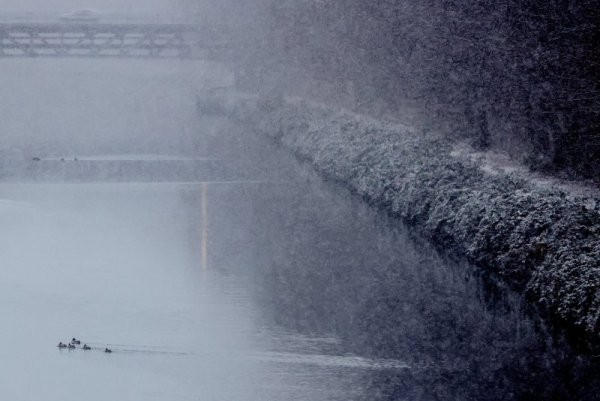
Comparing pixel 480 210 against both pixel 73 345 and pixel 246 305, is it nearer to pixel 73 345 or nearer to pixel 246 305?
pixel 246 305

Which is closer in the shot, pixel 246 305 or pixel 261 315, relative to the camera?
pixel 261 315

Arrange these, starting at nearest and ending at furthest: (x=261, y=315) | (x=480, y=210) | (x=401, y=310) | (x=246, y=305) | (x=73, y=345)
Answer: (x=73, y=345)
(x=261, y=315)
(x=401, y=310)
(x=246, y=305)
(x=480, y=210)

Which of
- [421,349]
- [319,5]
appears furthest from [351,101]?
[421,349]

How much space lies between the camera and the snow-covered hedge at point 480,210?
1262cm

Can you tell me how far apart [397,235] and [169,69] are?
85.5 m

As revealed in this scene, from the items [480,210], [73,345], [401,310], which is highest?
[480,210]

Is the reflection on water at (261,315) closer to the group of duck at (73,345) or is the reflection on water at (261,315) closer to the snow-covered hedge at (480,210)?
the group of duck at (73,345)

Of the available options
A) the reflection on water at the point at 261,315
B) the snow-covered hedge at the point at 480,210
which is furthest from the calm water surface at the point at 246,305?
the snow-covered hedge at the point at 480,210

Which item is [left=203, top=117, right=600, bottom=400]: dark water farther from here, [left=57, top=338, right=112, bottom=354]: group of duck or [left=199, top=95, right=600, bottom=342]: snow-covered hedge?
[left=57, top=338, right=112, bottom=354]: group of duck

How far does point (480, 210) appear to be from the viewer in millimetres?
16719

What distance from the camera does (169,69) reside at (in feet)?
339

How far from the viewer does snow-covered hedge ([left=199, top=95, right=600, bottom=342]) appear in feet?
41.4

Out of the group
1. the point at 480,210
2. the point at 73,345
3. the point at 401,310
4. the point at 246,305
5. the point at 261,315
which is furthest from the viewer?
the point at 480,210

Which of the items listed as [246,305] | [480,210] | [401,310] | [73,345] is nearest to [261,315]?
[246,305]
